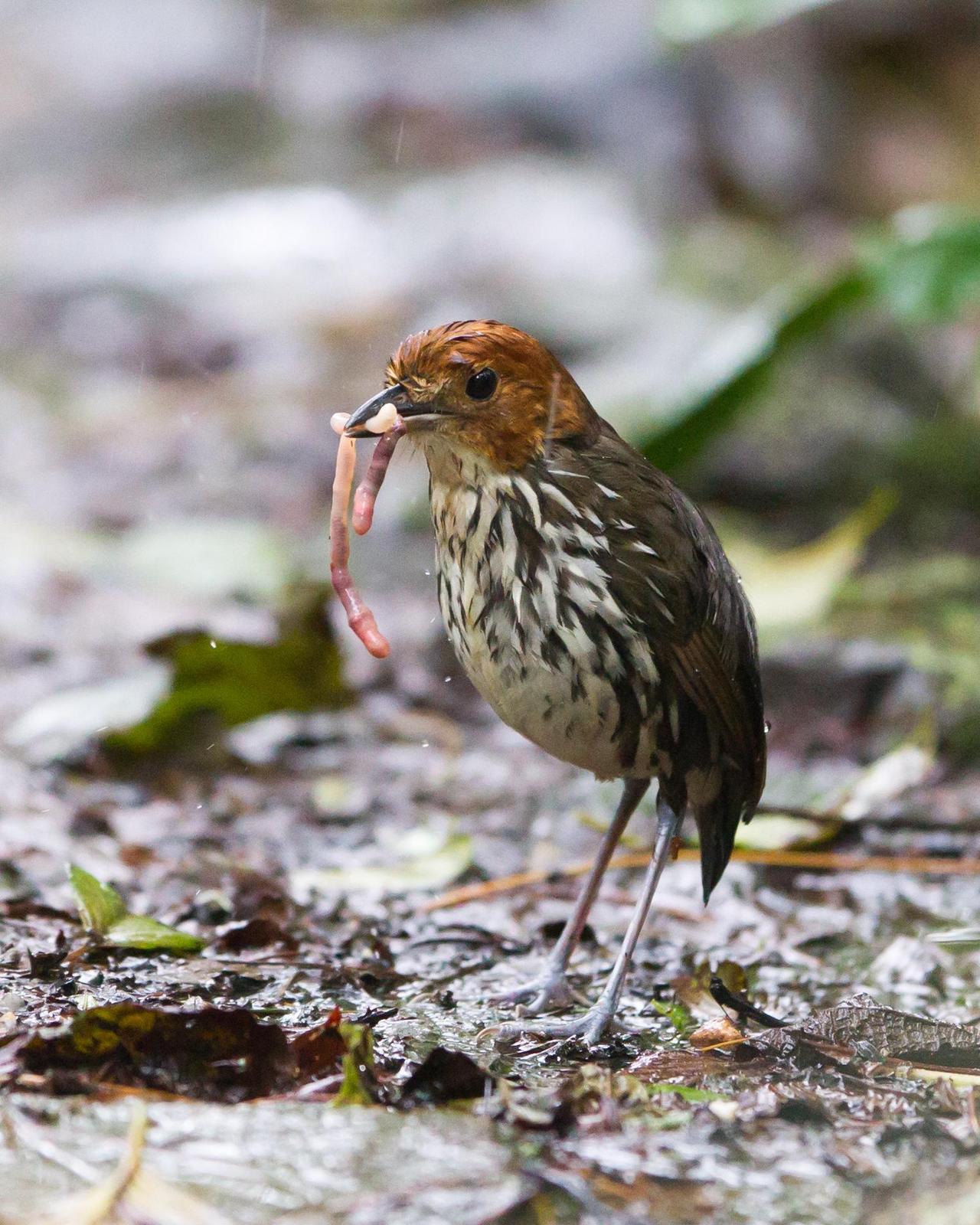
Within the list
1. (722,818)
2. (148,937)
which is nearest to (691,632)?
(722,818)

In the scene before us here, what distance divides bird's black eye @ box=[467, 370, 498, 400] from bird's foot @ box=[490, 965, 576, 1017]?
1297 mm

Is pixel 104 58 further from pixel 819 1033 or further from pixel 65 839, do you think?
pixel 819 1033

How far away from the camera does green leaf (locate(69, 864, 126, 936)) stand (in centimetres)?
342

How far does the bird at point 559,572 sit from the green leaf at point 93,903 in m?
0.88

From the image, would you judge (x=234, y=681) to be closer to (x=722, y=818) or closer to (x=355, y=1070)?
(x=722, y=818)

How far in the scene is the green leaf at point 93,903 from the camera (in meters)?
3.42

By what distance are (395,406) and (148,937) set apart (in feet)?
4.12

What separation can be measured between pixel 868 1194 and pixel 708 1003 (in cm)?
101

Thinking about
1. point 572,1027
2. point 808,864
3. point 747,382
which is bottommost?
point 808,864

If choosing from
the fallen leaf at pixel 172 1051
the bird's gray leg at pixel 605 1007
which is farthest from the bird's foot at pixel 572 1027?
the fallen leaf at pixel 172 1051

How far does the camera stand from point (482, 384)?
3.29m

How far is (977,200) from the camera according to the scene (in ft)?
43.8

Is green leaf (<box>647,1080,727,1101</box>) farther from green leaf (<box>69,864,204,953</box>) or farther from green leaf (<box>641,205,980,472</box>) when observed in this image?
green leaf (<box>641,205,980,472</box>)

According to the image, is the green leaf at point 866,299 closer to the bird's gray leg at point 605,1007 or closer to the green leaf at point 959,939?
the green leaf at point 959,939
